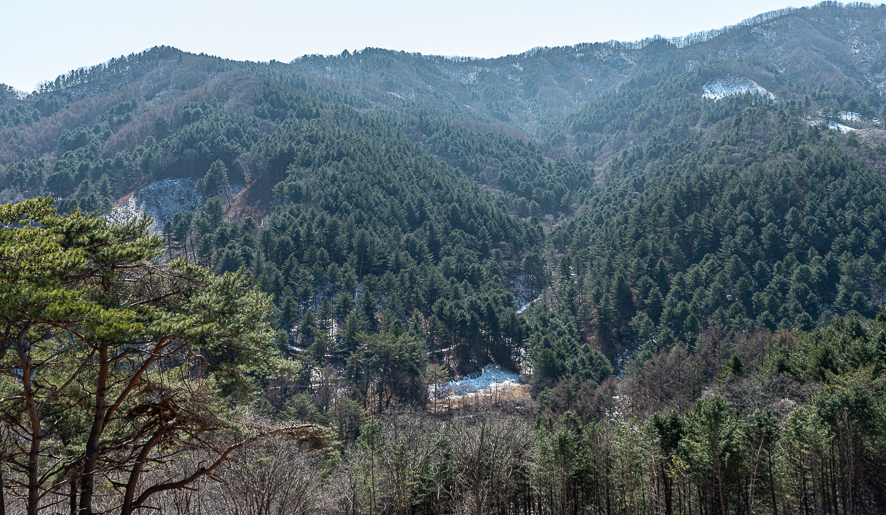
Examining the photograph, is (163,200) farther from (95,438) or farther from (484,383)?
(95,438)

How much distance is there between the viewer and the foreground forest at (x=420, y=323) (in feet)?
48.2

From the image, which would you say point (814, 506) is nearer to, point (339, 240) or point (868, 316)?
point (868, 316)

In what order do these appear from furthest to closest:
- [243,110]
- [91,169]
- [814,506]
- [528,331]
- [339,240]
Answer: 1. [243,110]
2. [91,169]
3. [339,240]
4. [528,331]
5. [814,506]

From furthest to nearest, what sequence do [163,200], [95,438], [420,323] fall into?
1. [163,200]
2. [420,323]
3. [95,438]

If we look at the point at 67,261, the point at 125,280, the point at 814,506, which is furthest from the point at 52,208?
the point at 814,506

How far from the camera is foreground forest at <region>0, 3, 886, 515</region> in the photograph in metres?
14.7

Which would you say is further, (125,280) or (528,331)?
(528,331)

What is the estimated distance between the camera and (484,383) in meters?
89.6

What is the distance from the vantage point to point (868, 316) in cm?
9144

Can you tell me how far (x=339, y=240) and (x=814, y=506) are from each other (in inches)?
3734

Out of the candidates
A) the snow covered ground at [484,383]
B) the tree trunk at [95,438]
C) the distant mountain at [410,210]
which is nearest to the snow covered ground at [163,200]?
the distant mountain at [410,210]

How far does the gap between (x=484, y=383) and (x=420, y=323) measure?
15.9 m

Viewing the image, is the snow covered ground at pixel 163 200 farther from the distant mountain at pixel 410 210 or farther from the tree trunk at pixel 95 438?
the tree trunk at pixel 95 438

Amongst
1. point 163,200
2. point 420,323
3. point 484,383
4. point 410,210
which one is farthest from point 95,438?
point 163,200
